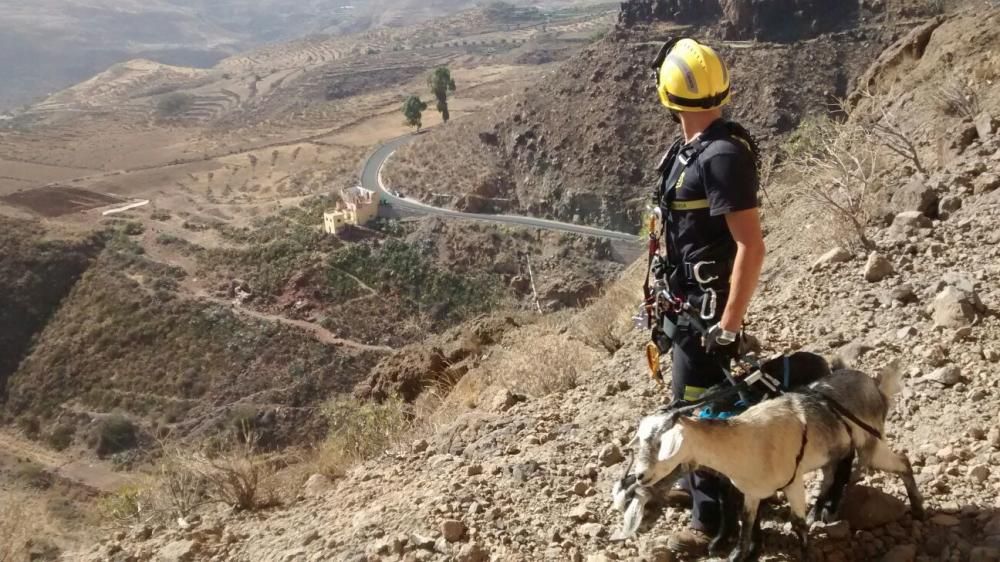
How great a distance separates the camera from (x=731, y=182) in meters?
2.46

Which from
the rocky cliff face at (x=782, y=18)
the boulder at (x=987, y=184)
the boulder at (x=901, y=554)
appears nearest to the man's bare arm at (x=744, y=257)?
the boulder at (x=901, y=554)

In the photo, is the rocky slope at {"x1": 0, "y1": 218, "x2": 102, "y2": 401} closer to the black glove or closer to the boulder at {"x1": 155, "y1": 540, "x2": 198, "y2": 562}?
the boulder at {"x1": 155, "y1": 540, "x2": 198, "y2": 562}

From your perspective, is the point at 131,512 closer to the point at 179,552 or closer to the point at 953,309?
the point at 179,552

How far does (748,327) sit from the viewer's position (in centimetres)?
540

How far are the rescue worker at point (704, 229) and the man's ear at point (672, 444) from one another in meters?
0.42

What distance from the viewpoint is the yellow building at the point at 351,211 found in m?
32.3

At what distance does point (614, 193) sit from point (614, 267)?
19.4ft

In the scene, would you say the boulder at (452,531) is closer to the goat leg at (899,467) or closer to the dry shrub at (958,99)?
the goat leg at (899,467)

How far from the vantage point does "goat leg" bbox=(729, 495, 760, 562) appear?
8.44ft

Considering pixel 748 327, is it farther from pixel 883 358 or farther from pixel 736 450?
pixel 736 450

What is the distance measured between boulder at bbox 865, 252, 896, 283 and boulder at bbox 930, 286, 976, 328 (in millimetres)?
840

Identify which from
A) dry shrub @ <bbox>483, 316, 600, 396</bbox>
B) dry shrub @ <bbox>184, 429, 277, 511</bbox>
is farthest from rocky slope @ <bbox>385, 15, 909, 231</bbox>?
dry shrub @ <bbox>184, 429, 277, 511</bbox>

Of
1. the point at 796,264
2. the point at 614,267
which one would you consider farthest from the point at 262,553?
the point at 614,267

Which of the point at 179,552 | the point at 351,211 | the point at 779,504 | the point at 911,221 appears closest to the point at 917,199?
the point at 911,221
